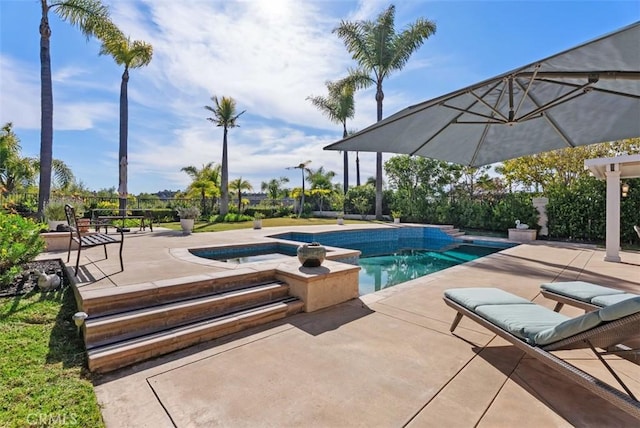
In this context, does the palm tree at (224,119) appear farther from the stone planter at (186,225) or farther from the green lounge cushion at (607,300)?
the green lounge cushion at (607,300)

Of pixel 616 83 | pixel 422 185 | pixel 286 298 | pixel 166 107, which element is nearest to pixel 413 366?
pixel 286 298

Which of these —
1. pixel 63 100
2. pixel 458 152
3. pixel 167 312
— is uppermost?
pixel 63 100

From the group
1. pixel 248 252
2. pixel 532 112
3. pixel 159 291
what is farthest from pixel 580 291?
pixel 248 252

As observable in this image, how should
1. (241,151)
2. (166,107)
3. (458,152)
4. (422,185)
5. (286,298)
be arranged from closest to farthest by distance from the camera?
(286,298) < (458,152) < (166,107) < (422,185) < (241,151)

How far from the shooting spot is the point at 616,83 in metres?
3.20

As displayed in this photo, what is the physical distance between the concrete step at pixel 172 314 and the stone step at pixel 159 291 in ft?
0.38

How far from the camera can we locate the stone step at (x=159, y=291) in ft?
9.77

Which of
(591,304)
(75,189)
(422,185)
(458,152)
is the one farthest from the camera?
(75,189)

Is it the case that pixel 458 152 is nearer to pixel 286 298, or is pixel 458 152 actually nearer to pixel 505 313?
pixel 505 313

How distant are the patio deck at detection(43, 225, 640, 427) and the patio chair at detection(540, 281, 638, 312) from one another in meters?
0.56

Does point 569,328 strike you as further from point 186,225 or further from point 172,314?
point 186,225

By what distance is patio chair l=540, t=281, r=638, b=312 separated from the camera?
2926 millimetres

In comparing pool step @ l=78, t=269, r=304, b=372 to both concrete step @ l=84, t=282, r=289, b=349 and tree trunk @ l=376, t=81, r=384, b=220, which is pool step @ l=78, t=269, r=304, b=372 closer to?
concrete step @ l=84, t=282, r=289, b=349

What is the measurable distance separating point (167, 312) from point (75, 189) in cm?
2777
